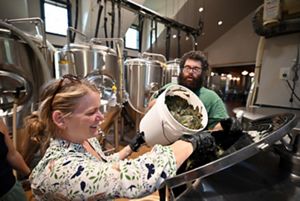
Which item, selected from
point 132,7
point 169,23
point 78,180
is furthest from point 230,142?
point 169,23

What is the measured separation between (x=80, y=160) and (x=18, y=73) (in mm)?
1443

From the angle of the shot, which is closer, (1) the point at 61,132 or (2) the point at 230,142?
(1) the point at 61,132

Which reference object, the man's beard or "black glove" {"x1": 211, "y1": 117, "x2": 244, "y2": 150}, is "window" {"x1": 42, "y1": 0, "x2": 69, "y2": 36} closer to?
the man's beard

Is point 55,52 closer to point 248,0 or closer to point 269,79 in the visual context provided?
point 269,79

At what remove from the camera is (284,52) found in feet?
5.90

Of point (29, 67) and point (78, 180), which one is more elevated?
point (29, 67)

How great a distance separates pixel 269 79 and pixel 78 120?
1985mm

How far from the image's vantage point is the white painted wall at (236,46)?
5.41m

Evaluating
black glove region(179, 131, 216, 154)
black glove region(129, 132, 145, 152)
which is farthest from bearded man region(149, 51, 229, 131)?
black glove region(179, 131, 216, 154)

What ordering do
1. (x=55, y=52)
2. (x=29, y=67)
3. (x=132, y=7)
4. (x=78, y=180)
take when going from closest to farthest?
(x=78, y=180) < (x=29, y=67) < (x=55, y=52) < (x=132, y=7)

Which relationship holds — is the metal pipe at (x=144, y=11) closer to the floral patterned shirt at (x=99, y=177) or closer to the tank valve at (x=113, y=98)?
the tank valve at (x=113, y=98)

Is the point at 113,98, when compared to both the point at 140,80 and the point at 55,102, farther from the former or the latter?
the point at 55,102

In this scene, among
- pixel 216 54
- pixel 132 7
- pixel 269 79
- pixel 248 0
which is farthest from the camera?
pixel 216 54

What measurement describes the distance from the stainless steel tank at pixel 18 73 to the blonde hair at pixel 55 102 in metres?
1.15
